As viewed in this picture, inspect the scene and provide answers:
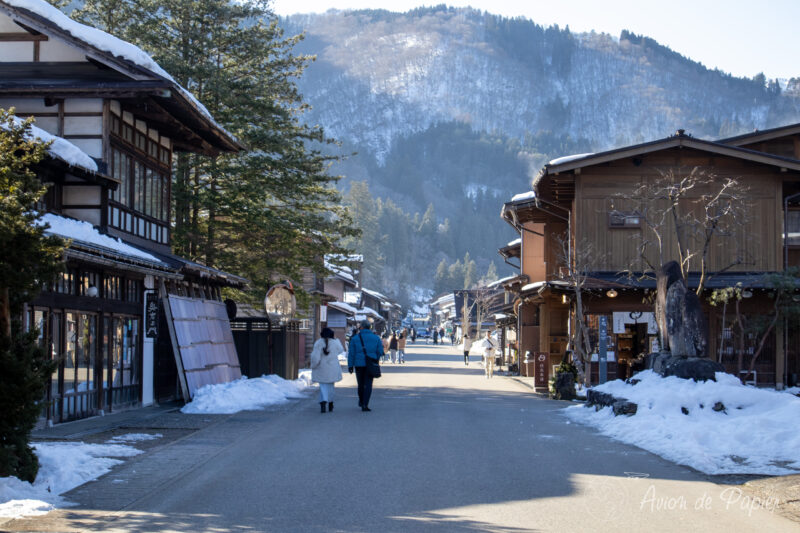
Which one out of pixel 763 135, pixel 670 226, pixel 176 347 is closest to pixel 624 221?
pixel 670 226

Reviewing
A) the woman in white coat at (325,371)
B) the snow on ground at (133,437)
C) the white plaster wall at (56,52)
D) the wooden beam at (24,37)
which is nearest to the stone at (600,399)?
the woman in white coat at (325,371)

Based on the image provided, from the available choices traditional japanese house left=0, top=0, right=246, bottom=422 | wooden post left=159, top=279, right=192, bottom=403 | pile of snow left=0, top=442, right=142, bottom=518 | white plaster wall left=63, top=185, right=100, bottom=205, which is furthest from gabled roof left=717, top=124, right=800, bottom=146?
pile of snow left=0, top=442, right=142, bottom=518

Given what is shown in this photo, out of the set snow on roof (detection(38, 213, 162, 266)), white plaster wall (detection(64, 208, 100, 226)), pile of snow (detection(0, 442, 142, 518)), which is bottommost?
pile of snow (detection(0, 442, 142, 518))

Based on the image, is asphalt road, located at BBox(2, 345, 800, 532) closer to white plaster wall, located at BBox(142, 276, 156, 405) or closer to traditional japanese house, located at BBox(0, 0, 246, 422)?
traditional japanese house, located at BBox(0, 0, 246, 422)

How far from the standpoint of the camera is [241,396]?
1955 centimetres

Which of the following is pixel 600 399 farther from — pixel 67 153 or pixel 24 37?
pixel 24 37

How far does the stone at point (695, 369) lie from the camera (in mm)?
15211

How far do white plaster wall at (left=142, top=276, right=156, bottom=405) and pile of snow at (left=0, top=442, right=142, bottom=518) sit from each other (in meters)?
7.58


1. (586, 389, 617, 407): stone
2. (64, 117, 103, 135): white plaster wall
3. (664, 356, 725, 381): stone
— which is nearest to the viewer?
(664, 356, 725, 381): stone

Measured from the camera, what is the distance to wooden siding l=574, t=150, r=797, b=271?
26.5m

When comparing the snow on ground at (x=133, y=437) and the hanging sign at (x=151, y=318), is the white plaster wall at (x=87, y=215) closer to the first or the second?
the hanging sign at (x=151, y=318)

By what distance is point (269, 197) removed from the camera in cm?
2883

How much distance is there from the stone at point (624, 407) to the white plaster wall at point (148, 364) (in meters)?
10.2

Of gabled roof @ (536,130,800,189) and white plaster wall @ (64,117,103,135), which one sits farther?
gabled roof @ (536,130,800,189)
